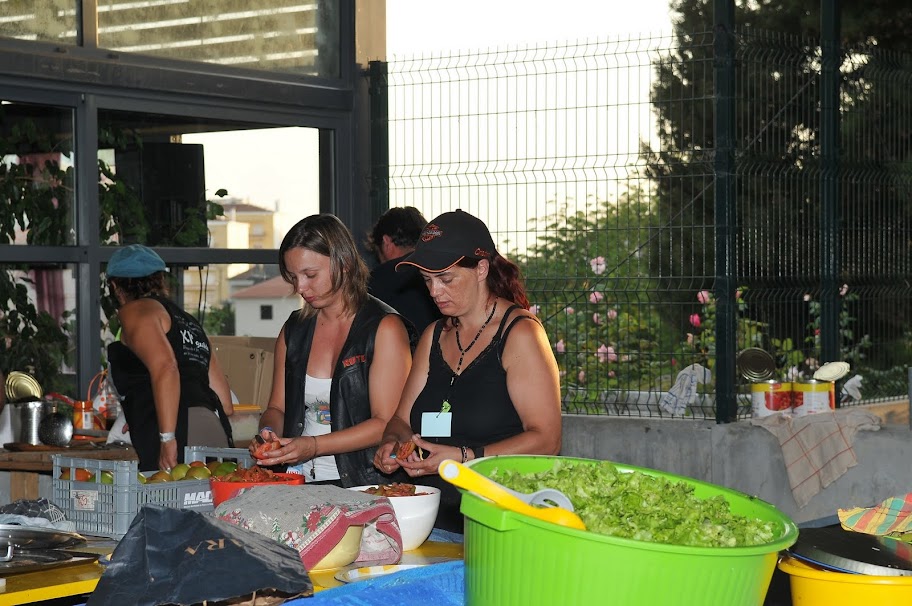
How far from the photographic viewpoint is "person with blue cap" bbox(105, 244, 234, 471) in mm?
4801

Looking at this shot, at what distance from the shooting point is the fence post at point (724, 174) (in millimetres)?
6367

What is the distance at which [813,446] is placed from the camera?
20.9 feet

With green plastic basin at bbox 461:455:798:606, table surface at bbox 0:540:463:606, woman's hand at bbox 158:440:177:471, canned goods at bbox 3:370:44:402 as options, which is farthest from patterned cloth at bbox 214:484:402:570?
canned goods at bbox 3:370:44:402

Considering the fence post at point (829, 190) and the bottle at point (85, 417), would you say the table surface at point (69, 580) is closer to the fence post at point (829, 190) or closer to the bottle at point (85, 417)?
the bottle at point (85, 417)

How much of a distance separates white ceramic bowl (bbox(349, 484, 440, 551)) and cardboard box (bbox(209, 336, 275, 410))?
374 cm

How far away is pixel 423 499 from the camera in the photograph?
285 cm

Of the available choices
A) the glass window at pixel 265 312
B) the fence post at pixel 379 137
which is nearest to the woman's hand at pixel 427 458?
the glass window at pixel 265 312

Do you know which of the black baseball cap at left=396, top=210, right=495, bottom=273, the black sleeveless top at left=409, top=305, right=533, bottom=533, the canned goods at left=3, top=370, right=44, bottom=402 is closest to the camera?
the black baseball cap at left=396, top=210, right=495, bottom=273

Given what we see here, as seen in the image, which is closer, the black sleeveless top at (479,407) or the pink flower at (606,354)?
the black sleeveless top at (479,407)

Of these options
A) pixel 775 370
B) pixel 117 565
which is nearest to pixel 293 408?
pixel 117 565

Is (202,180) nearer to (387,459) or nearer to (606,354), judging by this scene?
(606,354)

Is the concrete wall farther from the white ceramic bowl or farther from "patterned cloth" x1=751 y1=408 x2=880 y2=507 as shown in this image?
the white ceramic bowl

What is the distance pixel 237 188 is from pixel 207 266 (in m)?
0.48

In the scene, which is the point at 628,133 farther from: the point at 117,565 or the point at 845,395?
the point at 117,565
